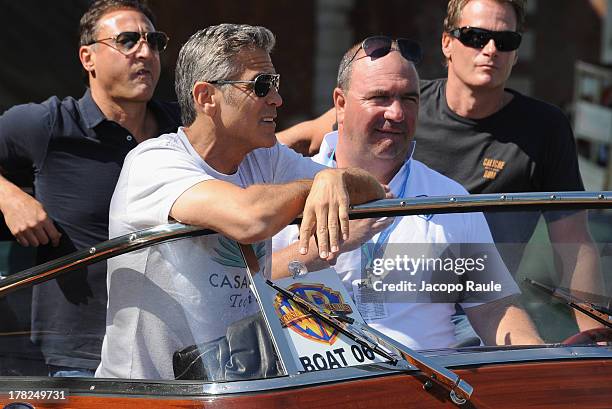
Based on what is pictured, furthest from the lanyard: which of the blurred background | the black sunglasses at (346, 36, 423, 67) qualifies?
the blurred background

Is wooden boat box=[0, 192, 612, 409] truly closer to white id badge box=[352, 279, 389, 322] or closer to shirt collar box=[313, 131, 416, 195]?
white id badge box=[352, 279, 389, 322]

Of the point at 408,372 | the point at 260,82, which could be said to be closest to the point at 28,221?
the point at 260,82

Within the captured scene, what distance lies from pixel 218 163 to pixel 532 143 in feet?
4.92

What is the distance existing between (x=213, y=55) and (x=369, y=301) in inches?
30.8

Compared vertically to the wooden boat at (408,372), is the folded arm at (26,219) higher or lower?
higher

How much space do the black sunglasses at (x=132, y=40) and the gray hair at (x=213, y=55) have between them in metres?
0.95

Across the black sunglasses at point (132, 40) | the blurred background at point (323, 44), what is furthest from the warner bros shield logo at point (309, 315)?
the blurred background at point (323, 44)

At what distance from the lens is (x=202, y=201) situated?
97.3 inches

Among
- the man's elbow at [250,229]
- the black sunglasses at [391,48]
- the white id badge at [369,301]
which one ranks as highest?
the black sunglasses at [391,48]

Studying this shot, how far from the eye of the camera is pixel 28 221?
10.9 ft

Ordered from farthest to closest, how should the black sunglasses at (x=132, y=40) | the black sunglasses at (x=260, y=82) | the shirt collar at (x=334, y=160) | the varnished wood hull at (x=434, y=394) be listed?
the black sunglasses at (x=132, y=40) → the shirt collar at (x=334, y=160) → the black sunglasses at (x=260, y=82) → the varnished wood hull at (x=434, y=394)

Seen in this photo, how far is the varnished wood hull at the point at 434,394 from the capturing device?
2.32 metres

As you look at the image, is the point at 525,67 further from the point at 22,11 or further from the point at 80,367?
the point at 80,367

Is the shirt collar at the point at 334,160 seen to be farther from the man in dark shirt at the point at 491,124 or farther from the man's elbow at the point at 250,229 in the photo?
the man's elbow at the point at 250,229
